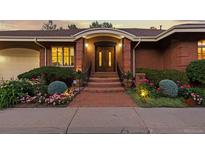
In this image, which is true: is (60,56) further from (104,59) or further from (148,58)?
(148,58)

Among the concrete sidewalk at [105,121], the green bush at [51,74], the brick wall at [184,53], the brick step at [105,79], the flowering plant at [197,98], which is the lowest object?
the concrete sidewalk at [105,121]

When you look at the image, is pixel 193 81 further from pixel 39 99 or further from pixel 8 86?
pixel 8 86

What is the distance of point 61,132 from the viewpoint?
4410 mm

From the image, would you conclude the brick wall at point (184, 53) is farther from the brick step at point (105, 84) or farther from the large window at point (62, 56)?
the large window at point (62, 56)

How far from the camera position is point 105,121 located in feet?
16.7

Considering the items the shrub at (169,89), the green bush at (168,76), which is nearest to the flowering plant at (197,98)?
the shrub at (169,89)

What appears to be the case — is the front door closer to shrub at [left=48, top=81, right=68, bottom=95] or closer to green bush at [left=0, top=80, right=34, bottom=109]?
shrub at [left=48, top=81, right=68, bottom=95]

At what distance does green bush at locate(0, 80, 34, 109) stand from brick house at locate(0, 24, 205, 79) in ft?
15.6

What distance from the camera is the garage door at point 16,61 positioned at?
50.4ft

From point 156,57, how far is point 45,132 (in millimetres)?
12432

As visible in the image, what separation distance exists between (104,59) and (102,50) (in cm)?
86

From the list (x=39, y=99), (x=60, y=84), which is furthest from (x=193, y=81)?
(x=39, y=99)

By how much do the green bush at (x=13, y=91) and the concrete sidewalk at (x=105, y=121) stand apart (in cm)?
74

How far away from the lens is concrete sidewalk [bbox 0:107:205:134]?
4.51 m
